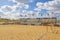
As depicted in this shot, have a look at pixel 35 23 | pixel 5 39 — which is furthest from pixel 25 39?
pixel 35 23

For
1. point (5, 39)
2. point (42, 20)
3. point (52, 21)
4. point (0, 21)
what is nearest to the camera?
point (5, 39)

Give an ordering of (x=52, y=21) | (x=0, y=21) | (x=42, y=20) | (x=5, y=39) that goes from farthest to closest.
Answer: (x=0, y=21), (x=42, y=20), (x=52, y=21), (x=5, y=39)

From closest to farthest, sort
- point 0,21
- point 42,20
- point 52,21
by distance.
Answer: point 52,21, point 42,20, point 0,21

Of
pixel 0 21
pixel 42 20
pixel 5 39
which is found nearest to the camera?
pixel 5 39

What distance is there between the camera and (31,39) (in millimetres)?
8867

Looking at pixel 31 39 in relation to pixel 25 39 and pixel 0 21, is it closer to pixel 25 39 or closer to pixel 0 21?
pixel 25 39

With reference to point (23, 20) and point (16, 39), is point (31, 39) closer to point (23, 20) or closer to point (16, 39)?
point (16, 39)

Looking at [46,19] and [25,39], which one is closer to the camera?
[25,39]

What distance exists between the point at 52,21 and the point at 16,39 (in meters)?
11.9

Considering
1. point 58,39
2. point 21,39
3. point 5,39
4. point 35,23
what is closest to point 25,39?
point 21,39

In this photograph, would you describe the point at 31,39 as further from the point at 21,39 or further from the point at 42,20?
the point at 42,20

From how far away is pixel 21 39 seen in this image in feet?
29.6

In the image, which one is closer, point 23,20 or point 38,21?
point 38,21

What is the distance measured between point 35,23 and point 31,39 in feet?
43.6
